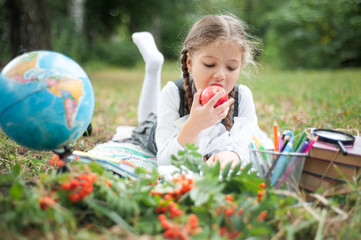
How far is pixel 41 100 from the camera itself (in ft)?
4.81

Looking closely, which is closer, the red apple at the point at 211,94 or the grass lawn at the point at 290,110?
the red apple at the point at 211,94

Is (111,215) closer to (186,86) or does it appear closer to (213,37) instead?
(186,86)

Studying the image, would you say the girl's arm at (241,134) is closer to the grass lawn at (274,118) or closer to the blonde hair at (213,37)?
the blonde hair at (213,37)

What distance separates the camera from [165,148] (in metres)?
2.16

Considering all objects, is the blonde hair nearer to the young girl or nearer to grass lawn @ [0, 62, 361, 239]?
the young girl

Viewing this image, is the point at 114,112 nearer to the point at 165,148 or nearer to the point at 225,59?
the point at 165,148

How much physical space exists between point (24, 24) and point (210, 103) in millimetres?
4004

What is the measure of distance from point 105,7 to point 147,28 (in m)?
2.39

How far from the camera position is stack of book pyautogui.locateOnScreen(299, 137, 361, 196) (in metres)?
1.54

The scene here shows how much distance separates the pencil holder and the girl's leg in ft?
5.76

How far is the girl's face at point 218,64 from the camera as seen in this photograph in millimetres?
2029

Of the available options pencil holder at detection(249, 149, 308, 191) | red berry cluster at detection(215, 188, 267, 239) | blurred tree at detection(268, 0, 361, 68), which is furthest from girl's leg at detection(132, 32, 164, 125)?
blurred tree at detection(268, 0, 361, 68)

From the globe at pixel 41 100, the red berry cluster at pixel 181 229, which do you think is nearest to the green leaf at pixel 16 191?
the globe at pixel 41 100

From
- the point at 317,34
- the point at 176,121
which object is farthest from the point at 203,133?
the point at 317,34
